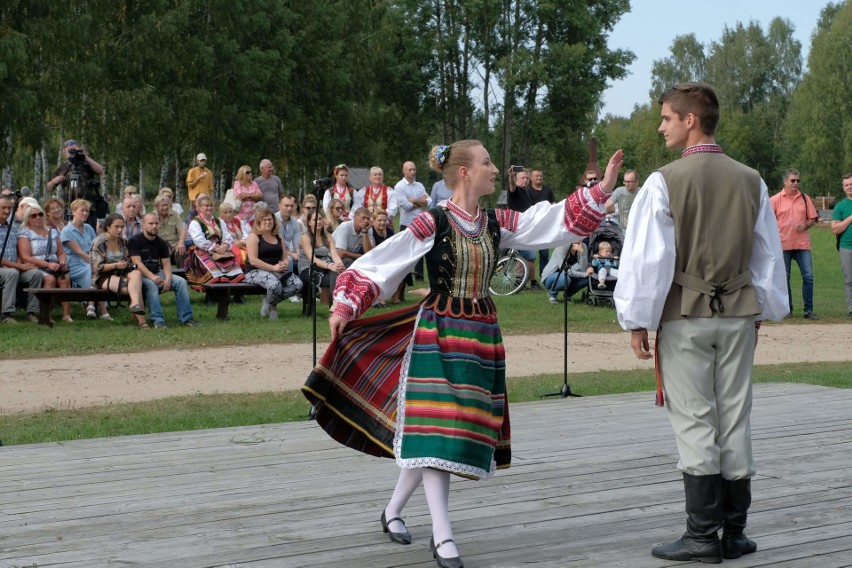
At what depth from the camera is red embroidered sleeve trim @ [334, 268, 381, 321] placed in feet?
14.2

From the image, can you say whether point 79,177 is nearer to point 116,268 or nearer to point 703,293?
point 116,268

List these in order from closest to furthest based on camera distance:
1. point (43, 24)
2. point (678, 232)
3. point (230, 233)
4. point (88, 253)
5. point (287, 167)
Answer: point (678, 232), point (88, 253), point (230, 233), point (43, 24), point (287, 167)

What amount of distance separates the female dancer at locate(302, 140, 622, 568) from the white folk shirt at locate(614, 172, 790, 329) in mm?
487

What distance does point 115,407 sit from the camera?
802cm

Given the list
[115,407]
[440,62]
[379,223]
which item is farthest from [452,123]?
[115,407]

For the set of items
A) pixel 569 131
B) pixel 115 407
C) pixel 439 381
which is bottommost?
Result: pixel 115 407

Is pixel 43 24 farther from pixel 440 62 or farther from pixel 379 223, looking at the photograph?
pixel 440 62

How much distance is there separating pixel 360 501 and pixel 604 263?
32.7 ft

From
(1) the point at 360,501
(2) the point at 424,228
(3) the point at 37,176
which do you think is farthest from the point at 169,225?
(3) the point at 37,176

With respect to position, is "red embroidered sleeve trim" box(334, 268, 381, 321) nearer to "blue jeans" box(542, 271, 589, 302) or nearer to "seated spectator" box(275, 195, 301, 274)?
"seated spectator" box(275, 195, 301, 274)

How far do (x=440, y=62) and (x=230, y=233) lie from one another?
33.0m

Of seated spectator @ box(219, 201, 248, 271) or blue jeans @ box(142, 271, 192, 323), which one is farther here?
seated spectator @ box(219, 201, 248, 271)

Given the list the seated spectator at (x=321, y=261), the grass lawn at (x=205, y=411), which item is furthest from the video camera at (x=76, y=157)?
the grass lawn at (x=205, y=411)

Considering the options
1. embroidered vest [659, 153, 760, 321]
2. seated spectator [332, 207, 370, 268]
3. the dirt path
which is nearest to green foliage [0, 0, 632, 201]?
seated spectator [332, 207, 370, 268]
